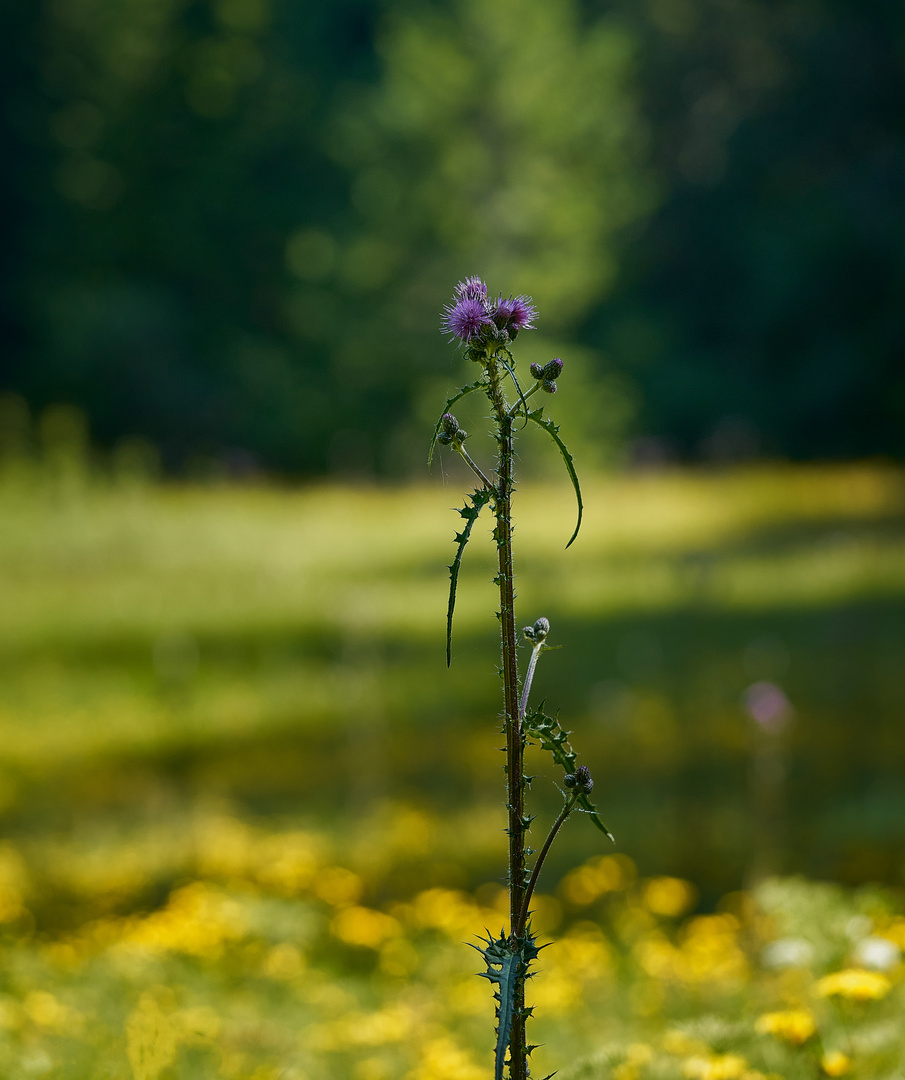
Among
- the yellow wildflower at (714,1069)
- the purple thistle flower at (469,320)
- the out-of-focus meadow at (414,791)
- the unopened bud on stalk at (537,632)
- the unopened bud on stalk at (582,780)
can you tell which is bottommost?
the yellow wildflower at (714,1069)

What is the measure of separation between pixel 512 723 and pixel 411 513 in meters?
9.82

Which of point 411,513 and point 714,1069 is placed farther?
point 411,513

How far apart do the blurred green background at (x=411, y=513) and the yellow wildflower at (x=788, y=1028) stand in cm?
6


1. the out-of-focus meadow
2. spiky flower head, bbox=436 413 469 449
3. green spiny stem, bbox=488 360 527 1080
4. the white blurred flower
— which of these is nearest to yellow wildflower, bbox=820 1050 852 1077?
the out-of-focus meadow

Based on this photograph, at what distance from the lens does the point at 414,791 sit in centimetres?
467

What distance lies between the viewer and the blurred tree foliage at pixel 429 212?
13578mm

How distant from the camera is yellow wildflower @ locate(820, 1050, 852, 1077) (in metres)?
1.42

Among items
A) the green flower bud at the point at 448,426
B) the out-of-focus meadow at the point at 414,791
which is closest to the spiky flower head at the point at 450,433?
the green flower bud at the point at 448,426

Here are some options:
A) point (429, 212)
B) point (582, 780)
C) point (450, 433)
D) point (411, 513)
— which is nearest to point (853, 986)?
point (582, 780)

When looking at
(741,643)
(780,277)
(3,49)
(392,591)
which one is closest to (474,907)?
(741,643)

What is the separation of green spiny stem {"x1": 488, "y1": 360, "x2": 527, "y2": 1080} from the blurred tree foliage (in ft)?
39.8

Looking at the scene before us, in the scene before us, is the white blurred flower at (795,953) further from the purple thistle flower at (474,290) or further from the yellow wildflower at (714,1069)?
the purple thistle flower at (474,290)

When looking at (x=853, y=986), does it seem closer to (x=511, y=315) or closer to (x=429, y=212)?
(x=511, y=315)

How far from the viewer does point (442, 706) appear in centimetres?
570
